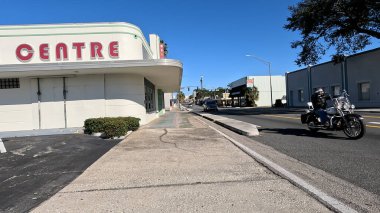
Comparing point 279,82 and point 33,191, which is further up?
point 279,82

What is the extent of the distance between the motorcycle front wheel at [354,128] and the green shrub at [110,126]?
7991mm

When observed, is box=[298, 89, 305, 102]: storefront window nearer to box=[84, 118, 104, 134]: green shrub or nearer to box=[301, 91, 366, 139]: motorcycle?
box=[301, 91, 366, 139]: motorcycle

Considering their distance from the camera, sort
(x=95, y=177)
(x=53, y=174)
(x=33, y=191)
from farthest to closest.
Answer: (x=53, y=174)
(x=95, y=177)
(x=33, y=191)

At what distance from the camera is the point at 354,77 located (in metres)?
37.8

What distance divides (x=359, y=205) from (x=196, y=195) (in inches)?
88.8

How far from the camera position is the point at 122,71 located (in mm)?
18172

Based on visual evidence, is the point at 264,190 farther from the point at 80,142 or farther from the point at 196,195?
the point at 80,142

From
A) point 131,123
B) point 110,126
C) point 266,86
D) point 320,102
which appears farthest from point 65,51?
point 266,86

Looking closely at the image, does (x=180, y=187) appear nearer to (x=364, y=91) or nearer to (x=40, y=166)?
(x=40, y=166)

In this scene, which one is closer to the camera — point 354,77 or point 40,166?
point 40,166

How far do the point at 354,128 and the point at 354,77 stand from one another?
29.3m

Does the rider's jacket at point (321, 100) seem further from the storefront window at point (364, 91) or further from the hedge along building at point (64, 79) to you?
the storefront window at point (364, 91)

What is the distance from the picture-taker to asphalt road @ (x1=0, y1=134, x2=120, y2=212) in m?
5.89

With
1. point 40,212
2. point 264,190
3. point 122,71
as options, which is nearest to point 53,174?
point 40,212
